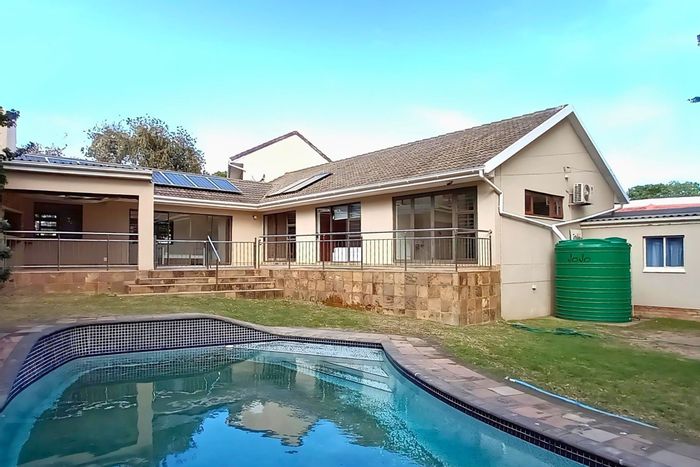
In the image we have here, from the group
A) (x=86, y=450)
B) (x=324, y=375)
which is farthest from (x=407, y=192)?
(x=86, y=450)

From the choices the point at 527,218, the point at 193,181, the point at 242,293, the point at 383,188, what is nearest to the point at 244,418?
the point at 242,293

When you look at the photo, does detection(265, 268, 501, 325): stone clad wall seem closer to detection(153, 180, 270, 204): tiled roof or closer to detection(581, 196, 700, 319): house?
detection(581, 196, 700, 319): house

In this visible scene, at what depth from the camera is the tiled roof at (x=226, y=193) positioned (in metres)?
17.9

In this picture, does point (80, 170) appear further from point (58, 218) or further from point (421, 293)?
point (421, 293)

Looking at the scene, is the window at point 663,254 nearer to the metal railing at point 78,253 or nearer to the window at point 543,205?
the window at point 543,205

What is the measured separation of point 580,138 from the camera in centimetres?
1499

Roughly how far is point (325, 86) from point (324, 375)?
50.2ft

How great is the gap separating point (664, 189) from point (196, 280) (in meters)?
47.1

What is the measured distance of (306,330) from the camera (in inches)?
390

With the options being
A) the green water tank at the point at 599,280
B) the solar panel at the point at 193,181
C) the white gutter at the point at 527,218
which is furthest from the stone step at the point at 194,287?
the green water tank at the point at 599,280

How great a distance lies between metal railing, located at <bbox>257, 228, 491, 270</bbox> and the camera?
39.5 feet

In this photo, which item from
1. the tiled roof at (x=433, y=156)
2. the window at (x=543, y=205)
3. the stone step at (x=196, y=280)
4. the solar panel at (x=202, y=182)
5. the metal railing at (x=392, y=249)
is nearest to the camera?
the metal railing at (x=392, y=249)

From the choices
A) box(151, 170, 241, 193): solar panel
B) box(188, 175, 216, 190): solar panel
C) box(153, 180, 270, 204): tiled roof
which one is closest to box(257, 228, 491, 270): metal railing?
box(153, 180, 270, 204): tiled roof

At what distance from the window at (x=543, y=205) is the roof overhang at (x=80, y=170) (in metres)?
11.6
